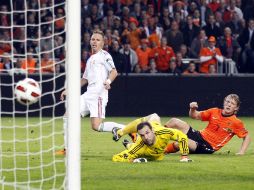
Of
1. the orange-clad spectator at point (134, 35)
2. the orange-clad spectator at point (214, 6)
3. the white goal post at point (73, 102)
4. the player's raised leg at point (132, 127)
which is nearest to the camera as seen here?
the white goal post at point (73, 102)

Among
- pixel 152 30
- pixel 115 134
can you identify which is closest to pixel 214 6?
pixel 152 30

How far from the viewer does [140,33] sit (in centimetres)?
2353

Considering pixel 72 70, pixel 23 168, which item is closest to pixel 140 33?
pixel 23 168

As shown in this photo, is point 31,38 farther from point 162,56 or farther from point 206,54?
point 206,54

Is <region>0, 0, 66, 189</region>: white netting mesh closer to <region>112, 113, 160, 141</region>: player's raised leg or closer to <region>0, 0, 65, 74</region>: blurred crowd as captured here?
<region>0, 0, 65, 74</region>: blurred crowd

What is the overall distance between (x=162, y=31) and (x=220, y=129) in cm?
990

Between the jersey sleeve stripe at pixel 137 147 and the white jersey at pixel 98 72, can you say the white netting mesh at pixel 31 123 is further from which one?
the jersey sleeve stripe at pixel 137 147

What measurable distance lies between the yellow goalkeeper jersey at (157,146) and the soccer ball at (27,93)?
5.03ft

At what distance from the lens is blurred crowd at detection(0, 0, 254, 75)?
2272 centimetres

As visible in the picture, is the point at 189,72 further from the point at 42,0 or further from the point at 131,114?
the point at 42,0

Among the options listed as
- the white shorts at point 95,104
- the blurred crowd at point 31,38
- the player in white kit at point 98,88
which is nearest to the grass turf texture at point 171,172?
the player in white kit at point 98,88

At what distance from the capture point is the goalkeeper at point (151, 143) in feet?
41.0

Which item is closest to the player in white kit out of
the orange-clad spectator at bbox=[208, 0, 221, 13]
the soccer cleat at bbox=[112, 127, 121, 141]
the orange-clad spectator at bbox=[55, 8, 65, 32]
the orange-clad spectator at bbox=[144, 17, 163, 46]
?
the soccer cleat at bbox=[112, 127, 121, 141]

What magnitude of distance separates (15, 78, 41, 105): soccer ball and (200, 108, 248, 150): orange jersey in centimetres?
306
